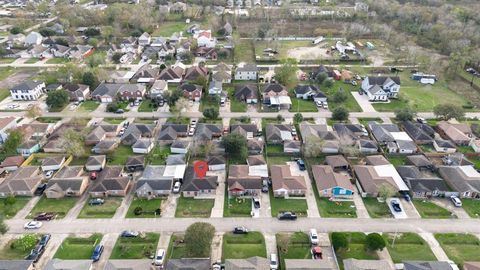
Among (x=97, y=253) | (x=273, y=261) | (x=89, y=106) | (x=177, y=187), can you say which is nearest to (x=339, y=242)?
(x=273, y=261)

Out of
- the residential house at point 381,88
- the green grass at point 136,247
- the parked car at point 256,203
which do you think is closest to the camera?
the green grass at point 136,247

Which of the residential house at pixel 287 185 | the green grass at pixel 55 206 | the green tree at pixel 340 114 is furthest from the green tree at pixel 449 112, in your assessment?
the green grass at pixel 55 206

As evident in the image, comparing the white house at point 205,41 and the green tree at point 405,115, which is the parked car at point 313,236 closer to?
the green tree at point 405,115

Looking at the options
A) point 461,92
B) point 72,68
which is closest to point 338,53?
point 461,92

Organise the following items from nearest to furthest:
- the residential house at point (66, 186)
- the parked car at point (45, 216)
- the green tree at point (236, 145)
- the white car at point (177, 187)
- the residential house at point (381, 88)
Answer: the parked car at point (45, 216), the residential house at point (66, 186), the white car at point (177, 187), the green tree at point (236, 145), the residential house at point (381, 88)

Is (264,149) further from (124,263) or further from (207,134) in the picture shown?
(124,263)

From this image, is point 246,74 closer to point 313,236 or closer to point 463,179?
point 463,179
